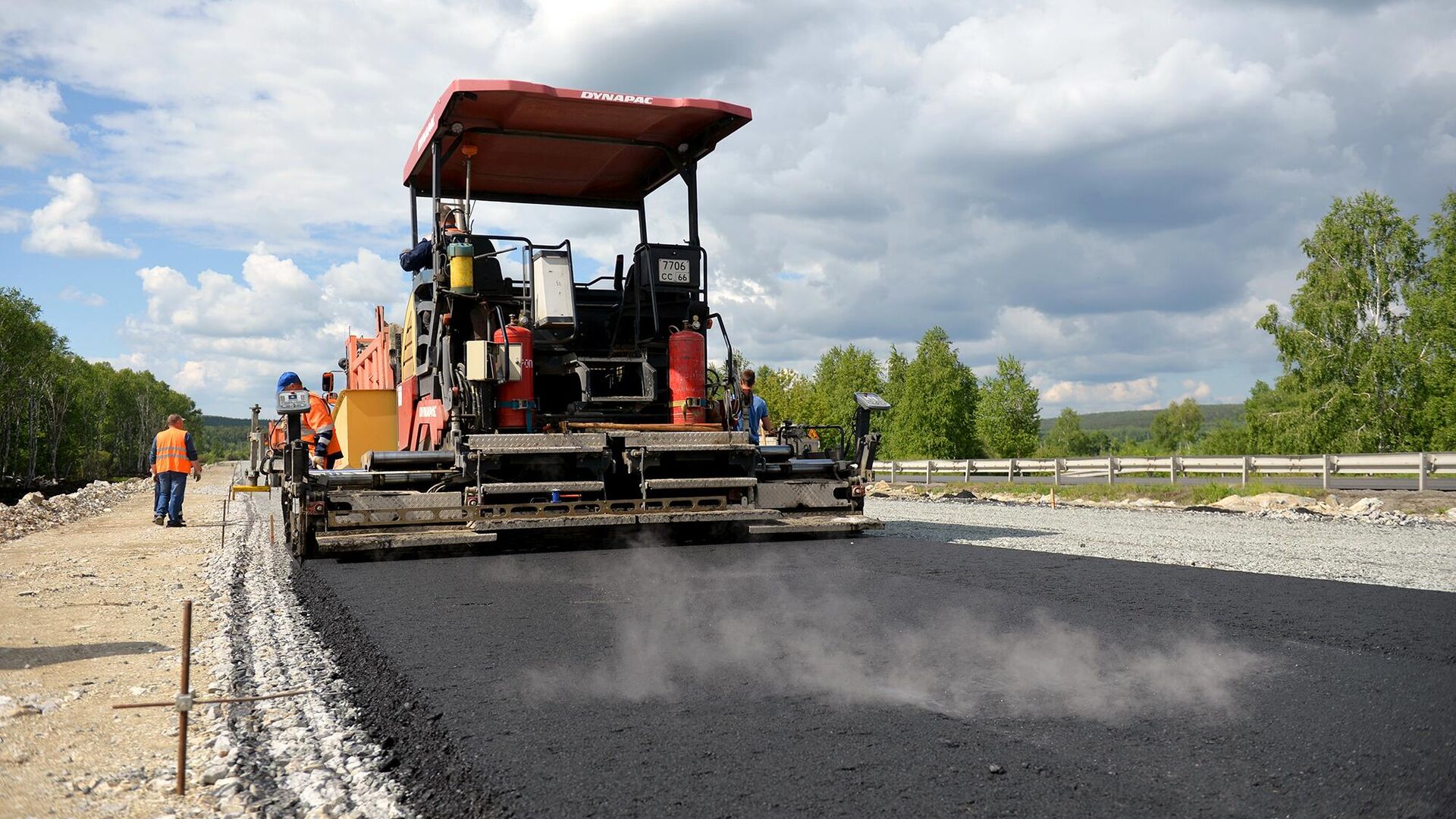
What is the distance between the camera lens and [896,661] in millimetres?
4152

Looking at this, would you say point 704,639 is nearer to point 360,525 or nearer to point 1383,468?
point 360,525

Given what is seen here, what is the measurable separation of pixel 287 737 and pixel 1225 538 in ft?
28.7

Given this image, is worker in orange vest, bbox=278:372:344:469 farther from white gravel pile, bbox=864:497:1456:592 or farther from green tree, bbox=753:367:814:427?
green tree, bbox=753:367:814:427

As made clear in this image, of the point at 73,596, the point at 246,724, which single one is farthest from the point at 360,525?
the point at 246,724

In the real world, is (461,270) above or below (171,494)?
above

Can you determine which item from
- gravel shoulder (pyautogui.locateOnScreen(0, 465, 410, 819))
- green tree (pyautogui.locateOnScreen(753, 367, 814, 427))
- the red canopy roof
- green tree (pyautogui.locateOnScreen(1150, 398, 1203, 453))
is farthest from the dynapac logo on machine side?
green tree (pyautogui.locateOnScreen(1150, 398, 1203, 453))

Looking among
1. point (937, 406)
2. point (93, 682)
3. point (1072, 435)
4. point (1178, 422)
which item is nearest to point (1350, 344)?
point (937, 406)

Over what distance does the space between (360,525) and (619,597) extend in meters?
2.73

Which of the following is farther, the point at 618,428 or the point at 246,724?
the point at 618,428

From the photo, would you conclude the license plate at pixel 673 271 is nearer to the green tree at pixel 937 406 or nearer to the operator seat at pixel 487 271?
the operator seat at pixel 487 271

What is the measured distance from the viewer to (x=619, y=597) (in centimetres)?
580

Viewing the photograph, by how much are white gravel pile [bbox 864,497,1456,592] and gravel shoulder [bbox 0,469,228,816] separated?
628 centimetres

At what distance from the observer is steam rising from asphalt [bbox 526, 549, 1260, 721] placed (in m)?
3.61

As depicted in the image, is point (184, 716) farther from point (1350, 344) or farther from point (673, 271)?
point (1350, 344)
